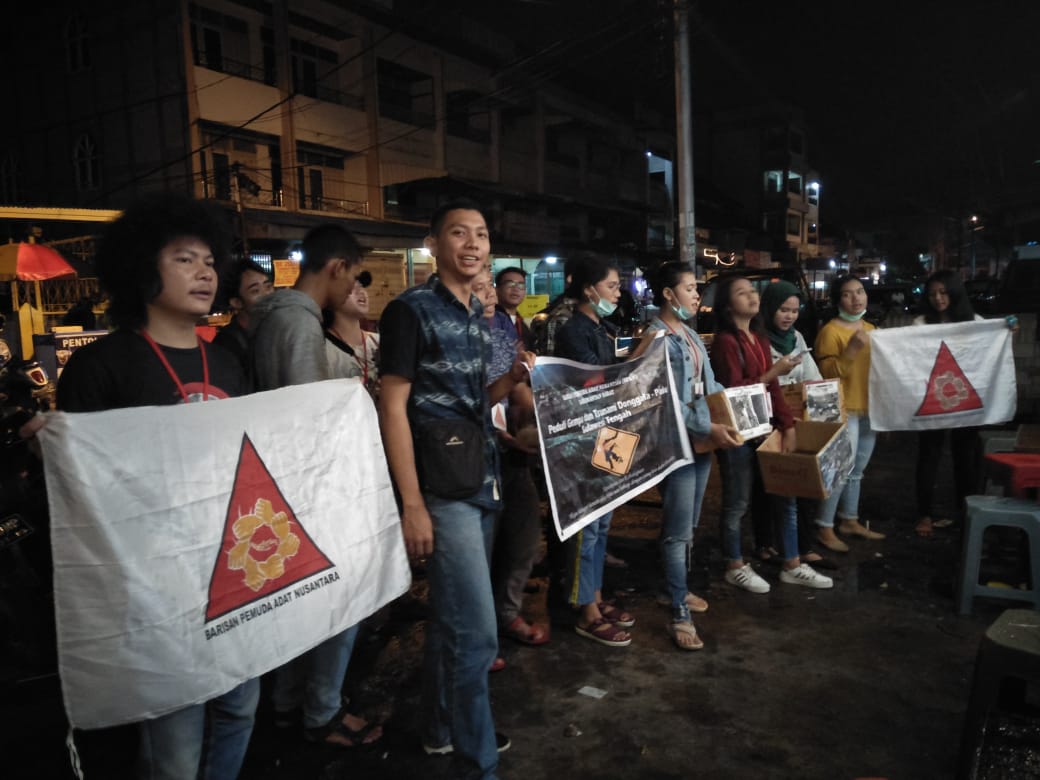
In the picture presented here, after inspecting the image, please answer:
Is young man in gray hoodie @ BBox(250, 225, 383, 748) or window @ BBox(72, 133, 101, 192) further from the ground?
window @ BBox(72, 133, 101, 192)

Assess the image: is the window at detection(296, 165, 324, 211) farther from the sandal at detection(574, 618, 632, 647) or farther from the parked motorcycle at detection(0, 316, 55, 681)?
the sandal at detection(574, 618, 632, 647)

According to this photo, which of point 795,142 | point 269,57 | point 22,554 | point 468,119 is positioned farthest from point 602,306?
point 795,142

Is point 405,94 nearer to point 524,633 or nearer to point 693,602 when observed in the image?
point 693,602

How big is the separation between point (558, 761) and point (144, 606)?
1.82 meters

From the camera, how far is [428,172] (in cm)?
2534

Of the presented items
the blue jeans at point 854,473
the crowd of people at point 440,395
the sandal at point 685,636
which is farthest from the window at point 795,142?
the sandal at point 685,636

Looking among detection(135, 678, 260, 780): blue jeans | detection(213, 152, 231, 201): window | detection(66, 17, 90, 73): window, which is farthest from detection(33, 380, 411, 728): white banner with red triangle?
detection(66, 17, 90, 73): window

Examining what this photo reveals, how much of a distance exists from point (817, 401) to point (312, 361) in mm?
3649

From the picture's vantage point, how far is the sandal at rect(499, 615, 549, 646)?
3.83 m

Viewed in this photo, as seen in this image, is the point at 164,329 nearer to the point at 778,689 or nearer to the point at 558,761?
the point at 558,761

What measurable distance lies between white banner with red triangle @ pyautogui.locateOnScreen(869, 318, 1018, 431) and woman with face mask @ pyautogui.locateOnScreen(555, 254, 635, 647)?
105 inches

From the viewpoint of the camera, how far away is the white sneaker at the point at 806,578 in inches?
177

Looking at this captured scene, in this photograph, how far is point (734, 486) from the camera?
14.5 ft

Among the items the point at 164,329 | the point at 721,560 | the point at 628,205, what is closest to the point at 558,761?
the point at 164,329
